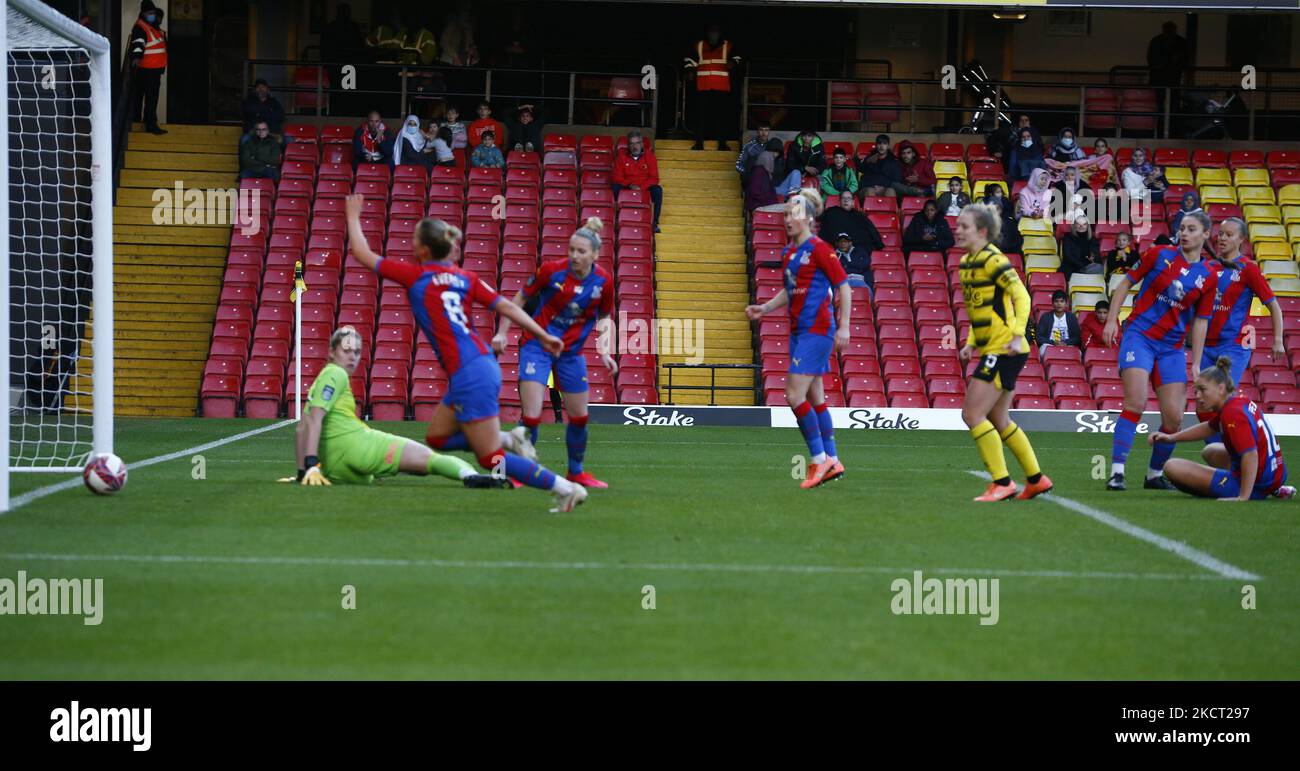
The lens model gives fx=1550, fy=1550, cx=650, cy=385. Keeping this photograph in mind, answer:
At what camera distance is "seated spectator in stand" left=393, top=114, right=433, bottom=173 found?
25.2 meters

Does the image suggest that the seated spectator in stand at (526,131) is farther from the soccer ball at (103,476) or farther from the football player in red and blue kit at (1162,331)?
Result: the soccer ball at (103,476)

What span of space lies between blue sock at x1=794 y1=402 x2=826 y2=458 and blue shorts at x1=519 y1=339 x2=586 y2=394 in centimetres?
178

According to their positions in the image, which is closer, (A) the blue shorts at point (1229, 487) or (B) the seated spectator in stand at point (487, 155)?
(A) the blue shorts at point (1229, 487)

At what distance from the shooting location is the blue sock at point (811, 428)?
12008mm

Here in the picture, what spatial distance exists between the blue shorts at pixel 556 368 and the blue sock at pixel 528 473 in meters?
2.30

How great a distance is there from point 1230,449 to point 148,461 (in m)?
8.72

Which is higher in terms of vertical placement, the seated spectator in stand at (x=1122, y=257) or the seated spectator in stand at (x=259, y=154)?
the seated spectator in stand at (x=259, y=154)

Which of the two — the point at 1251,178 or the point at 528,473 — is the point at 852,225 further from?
the point at 528,473

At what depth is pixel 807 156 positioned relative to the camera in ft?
82.3

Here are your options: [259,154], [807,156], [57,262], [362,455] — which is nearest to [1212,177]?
[807,156]

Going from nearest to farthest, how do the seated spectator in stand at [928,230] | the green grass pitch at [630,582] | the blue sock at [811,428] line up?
the green grass pitch at [630,582] < the blue sock at [811,428] < the seated spectator in stand at [928,230]

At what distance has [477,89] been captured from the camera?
93.8 ft

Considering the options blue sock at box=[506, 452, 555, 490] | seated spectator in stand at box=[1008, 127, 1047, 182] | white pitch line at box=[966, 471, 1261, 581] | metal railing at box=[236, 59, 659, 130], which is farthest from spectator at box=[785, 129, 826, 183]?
blue sock at box=[506, 452, 555, 490]

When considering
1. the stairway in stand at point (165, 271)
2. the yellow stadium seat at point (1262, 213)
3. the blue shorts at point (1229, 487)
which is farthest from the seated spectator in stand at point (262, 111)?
the blue shorts at point (1229, 487)
